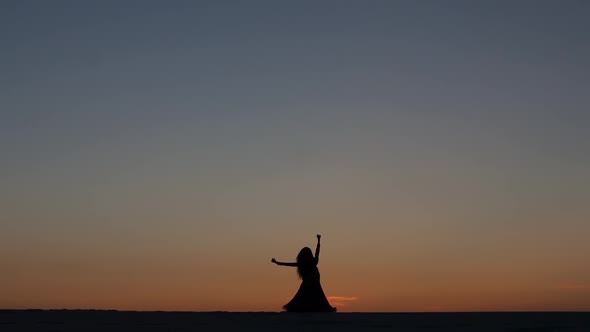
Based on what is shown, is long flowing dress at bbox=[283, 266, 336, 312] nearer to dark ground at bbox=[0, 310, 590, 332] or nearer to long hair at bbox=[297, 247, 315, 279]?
long hair at bbox=[297, 247, 315, 279]

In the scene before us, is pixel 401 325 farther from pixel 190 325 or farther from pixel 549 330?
pixel 190 325

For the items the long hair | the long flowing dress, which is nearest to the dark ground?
the long hair

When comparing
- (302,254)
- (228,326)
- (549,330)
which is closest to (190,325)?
(228,326)

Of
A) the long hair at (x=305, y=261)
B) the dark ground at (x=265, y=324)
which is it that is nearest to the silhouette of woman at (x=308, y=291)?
the long hair at (x=305, y=261)

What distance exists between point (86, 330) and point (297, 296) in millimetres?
12600

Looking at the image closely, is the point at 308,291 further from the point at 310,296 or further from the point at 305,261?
the point at 305,261

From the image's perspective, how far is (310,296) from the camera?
26734 millimetres

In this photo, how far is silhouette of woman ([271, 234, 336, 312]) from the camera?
26453 millimetres

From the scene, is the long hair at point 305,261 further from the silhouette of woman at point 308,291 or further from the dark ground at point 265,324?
the dark ground at point 265,324

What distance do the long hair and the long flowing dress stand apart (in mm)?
128

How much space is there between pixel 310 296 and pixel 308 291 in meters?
0.19

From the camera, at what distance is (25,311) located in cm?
2206

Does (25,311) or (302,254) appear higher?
(302,254)

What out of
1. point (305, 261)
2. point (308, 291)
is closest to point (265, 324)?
point (305, 261)
